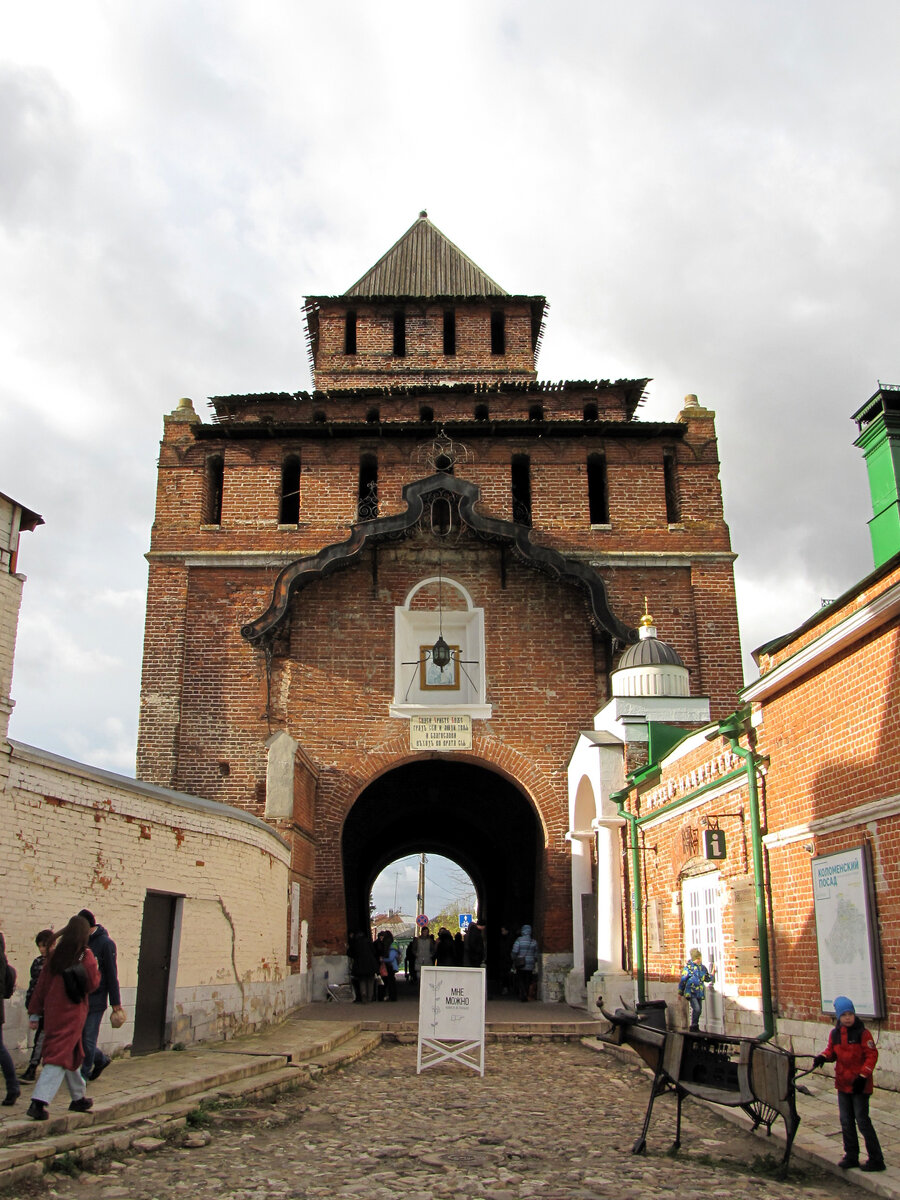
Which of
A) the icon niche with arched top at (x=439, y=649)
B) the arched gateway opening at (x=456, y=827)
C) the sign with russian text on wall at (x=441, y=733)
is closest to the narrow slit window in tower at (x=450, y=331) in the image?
the icon niche with arched top at (x=439, y=649)

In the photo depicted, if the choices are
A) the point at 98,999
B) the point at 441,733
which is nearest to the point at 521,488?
the point at 441,733

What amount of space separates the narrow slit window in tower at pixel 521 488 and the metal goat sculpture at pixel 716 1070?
46.1 feet

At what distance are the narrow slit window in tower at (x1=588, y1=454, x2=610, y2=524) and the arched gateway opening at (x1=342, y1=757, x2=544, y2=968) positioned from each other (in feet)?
18.8

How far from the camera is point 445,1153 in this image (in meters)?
6.50

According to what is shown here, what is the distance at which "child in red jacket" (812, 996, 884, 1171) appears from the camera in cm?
605

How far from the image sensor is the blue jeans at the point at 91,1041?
7.78 metres

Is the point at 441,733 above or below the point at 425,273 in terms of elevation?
below

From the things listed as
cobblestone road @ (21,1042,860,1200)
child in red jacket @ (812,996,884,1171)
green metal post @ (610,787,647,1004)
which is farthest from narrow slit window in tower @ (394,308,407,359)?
child in red jacket @ (812,996,884,1171)

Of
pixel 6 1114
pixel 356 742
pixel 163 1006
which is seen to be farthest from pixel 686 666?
pixel 6 1114

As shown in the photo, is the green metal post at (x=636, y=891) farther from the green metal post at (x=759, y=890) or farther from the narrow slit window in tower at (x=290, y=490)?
the narrow slit window in tower at (x=290, y=490)

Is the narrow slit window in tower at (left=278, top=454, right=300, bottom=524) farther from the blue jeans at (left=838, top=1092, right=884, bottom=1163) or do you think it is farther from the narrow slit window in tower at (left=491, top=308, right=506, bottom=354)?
the blue jeans at (left=838, top=1092, right=884, bottom=1163)

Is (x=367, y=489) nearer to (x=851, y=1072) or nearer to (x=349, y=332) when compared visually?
(x=349, y=332)

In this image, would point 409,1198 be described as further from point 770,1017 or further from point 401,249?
point 401,249

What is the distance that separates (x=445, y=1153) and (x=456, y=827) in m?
23.3
